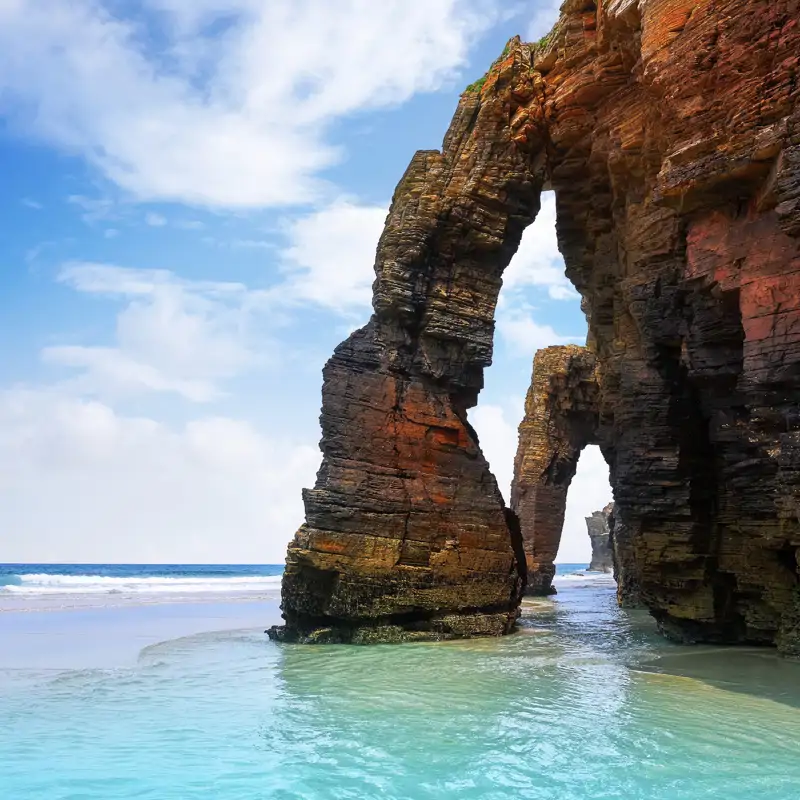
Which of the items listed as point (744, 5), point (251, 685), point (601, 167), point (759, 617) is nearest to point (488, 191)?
point (601, 167)

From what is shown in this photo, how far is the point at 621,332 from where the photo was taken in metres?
19.6

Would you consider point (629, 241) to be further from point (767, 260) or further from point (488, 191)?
point (767, 260)

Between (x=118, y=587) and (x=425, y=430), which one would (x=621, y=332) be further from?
(x=118, y=587)

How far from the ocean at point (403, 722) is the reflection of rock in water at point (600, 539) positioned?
61.3m

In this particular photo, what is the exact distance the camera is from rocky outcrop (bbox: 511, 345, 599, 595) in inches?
1534

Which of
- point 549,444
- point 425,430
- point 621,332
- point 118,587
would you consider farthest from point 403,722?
point 118,587

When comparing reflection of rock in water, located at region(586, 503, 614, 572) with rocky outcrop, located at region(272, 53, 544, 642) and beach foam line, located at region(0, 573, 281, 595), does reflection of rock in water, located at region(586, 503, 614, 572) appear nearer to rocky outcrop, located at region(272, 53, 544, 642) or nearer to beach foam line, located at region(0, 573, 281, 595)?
beach foam line, located at region(0, 573, 281, 595)

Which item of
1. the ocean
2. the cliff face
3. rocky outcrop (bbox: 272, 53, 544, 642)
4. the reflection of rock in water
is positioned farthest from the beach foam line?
the reflection of rock in water

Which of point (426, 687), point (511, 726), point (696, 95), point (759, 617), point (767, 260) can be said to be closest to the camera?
point (511, 726)

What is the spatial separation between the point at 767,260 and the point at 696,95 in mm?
3548

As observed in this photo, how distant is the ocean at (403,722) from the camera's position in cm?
714

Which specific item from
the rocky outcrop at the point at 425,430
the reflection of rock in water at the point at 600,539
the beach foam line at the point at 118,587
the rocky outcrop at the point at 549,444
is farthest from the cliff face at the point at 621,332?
the reflection of rock in water at the point at 600,539

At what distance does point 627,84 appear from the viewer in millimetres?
18234

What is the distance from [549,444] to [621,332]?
20.6 metres
